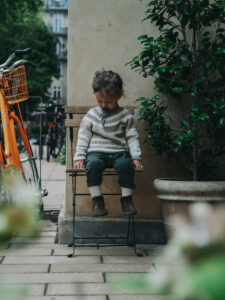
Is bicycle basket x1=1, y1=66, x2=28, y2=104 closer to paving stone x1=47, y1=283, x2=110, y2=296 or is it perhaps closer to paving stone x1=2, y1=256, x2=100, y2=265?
paving stone x1=2, y1=256, x2=100, y2=265

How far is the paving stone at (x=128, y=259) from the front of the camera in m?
3.02

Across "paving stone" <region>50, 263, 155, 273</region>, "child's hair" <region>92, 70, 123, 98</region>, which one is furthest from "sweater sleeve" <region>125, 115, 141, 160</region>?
"paving stone" <region>50, 263, 155, 273</region>

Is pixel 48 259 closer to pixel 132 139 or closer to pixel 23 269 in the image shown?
pixel 23 269

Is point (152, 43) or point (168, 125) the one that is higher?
point (152, 43)

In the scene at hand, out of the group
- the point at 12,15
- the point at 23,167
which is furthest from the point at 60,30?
the point at 23,167

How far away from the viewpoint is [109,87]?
3289mm

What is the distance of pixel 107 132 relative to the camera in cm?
340

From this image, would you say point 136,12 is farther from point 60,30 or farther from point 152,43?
point 60,30

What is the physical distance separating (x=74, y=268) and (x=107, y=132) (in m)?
1.04

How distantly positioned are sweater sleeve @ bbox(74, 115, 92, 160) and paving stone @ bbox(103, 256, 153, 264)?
Result: 2.39 feet

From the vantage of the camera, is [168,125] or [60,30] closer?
[168,125]

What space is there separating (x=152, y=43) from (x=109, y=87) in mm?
430

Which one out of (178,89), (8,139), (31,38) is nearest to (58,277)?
(8,139)

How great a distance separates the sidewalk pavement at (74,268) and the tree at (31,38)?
14191 millimetres
